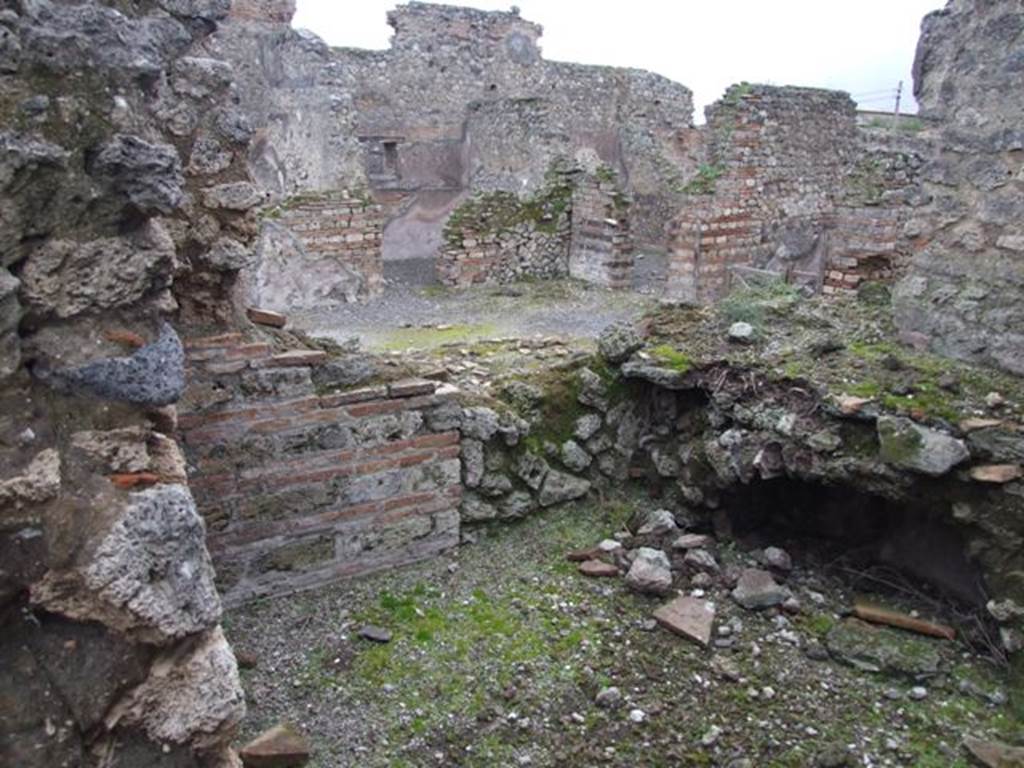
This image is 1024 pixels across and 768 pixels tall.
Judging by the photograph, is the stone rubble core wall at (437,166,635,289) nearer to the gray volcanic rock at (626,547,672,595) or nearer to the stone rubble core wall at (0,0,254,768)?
the gray volcanic rock at (626,547,672,595)

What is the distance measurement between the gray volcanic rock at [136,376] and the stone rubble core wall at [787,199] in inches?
255

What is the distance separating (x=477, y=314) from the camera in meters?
8.31

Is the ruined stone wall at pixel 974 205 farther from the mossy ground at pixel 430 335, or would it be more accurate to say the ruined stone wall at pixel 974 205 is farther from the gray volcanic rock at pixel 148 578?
the gray volcanic rock at pixel 148 578

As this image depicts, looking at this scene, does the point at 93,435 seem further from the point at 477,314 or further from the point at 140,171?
the point at 477,314

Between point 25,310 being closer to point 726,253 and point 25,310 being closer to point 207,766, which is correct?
point 207,766

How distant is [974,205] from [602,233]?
18.2 feet

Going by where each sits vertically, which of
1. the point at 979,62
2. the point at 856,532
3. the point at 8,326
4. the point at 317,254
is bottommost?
the point at 856,532

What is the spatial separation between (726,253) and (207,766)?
808cm

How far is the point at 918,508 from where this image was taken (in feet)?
12.6

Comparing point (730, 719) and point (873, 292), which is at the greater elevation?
point (873, 292)

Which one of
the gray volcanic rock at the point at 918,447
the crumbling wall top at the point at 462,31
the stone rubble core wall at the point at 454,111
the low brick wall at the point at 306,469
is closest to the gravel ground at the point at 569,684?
the low brick wall at the point at 306,469

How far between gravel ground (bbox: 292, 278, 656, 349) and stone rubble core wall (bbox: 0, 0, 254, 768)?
4.87 meters

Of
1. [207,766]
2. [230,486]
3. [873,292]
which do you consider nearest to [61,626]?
[207,766]

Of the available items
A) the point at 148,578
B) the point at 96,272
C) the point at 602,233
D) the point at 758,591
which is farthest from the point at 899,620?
the point at 602,233
